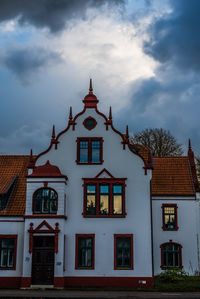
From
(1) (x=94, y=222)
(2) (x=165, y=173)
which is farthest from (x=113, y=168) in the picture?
(2) (x=165, y=173)

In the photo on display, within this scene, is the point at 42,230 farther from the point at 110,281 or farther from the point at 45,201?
the point at 110,281

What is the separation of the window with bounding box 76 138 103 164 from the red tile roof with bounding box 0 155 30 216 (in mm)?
5113

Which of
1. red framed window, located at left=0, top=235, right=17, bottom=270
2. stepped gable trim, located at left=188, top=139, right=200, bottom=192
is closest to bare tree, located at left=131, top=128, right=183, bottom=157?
stepped gable trim, located at left=188, top=139, right=200, bottom=192

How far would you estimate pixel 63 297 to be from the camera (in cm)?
2103

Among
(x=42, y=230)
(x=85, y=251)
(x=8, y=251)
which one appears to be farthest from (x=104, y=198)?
(x=8, y=251)

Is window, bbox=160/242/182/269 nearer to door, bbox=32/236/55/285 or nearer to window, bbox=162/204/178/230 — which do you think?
window, bbox=162/204/178/230

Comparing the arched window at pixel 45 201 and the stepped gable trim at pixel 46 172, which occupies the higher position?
the stepped gable trim at pixel 46 172

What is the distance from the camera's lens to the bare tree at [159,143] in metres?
49.7

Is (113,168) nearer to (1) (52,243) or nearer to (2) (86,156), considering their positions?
(2) (86,156)

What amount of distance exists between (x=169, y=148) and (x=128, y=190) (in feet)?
79.5

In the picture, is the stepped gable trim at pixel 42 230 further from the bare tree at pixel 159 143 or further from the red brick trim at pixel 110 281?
the bare tree at pixel 159 143

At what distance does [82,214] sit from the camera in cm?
2662

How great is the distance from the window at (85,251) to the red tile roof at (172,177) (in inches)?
341

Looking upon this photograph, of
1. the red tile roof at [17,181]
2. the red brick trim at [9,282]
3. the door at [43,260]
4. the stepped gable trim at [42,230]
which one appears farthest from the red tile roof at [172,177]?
the red brick trim at [9,282]
